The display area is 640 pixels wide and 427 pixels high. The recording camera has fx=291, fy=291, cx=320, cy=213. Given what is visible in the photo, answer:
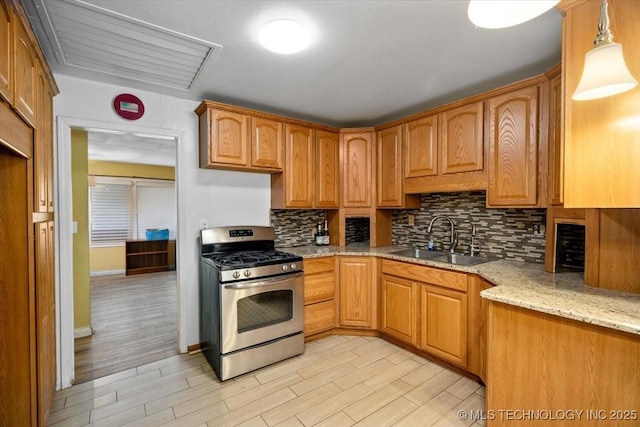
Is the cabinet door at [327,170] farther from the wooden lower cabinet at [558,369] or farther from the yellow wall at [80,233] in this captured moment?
the yellow wall at [80,233]

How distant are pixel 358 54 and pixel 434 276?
5.79 feet

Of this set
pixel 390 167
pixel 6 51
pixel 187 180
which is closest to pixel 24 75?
pixel 6 51

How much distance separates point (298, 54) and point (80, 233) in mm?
2990

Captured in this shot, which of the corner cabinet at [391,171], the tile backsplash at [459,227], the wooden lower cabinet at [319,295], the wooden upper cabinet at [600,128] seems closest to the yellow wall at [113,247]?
the tile backsplash at [459,227]

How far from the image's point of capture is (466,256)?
274 centimetres

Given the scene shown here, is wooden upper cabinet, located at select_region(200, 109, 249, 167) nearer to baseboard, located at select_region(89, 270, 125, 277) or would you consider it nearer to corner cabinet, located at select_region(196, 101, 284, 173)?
Answer: corner cabinet, located at select_region(196, 101, 284, 173)

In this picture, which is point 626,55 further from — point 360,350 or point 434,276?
point 360,350

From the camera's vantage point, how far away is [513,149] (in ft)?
7.16

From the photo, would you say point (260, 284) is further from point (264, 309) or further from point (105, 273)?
point (105, 273)

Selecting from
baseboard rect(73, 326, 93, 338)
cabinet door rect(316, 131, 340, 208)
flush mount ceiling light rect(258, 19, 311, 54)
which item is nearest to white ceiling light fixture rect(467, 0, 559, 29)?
flush mount ceiling light rect(258, 19, 311, 54)

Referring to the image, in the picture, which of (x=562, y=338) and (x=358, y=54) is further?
(x=358, y=54)

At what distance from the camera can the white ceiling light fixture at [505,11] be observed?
0.86 metres

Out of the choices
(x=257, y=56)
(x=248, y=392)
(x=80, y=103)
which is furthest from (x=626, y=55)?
(x=80, y=103)

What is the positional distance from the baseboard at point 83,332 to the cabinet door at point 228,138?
2289mm
